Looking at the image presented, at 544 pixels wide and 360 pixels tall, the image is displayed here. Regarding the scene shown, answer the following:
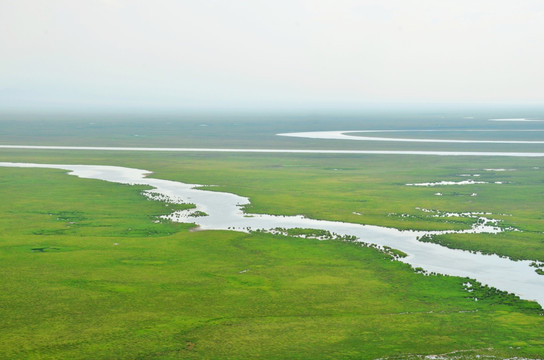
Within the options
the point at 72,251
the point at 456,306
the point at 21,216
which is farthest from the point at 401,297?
the point at 21,216

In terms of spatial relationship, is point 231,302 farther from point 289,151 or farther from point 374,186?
point 289,151

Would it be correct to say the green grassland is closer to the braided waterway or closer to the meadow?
the meadow

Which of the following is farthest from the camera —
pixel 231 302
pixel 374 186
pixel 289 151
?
pixel 289 151

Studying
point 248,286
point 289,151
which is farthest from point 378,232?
point 289,151

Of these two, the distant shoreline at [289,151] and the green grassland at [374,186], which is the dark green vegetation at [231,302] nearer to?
the green grassland at [374,186]

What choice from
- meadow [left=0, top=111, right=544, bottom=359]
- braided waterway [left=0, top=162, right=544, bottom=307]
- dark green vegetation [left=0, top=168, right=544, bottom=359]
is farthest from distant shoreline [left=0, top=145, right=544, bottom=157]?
dark green vegetation [left=0, top=168, right=544, bottom=359]
